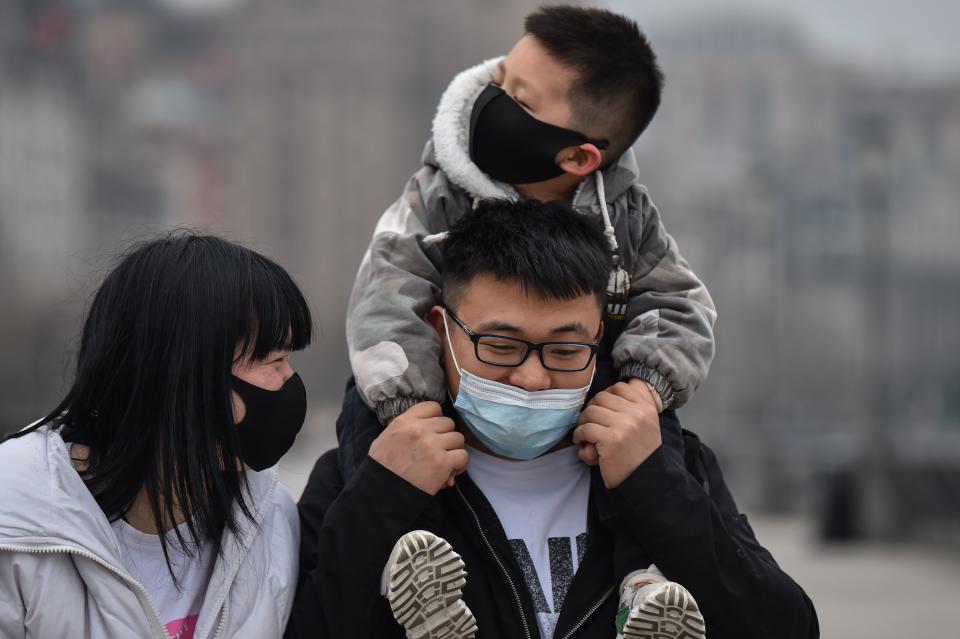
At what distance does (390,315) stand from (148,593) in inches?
36.1

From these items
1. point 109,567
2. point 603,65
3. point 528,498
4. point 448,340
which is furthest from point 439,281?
point 109,567

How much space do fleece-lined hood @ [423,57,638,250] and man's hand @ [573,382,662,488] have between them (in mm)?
482

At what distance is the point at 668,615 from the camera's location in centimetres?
336

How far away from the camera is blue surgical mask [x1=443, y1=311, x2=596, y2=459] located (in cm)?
359

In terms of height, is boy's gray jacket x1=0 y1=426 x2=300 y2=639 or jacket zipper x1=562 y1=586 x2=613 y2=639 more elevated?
boy's gray jacket x1=0 y1=426 x2=300 y2=639

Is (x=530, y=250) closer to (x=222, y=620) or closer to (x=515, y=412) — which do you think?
(x=515, y=412)

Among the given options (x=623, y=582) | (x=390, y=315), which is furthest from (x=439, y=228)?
(x=623, y=582)

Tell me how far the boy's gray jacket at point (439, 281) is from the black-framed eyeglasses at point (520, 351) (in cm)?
16

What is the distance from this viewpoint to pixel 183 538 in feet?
11.6

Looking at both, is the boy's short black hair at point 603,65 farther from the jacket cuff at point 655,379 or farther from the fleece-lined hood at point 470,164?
the jacket cuff at point 655,379

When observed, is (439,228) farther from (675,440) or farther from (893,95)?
(893,95)

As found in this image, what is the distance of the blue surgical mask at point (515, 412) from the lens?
3592 millimetres

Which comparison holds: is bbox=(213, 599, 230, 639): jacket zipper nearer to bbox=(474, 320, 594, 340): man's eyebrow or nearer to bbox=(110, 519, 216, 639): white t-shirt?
bbox=(110, 519, 216, 639): white t-shirt

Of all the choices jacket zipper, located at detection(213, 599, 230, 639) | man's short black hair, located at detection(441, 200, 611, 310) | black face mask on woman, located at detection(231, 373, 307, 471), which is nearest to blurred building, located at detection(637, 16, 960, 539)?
man's short black hair, located at detection(441, 200, 611, 310)
